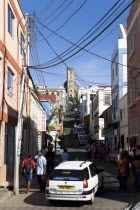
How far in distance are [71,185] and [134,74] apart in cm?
1509

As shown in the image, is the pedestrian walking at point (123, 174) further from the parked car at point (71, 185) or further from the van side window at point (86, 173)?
the van side window at point (86, 173)

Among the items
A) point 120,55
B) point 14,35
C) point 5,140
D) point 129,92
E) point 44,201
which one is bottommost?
point 44,201

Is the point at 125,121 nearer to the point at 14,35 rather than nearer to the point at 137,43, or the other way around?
the point at 137,43

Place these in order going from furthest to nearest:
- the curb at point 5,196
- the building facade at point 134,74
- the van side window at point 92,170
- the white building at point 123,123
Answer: the white building at point 123,123 → the building facade at point 134,74 → the van side window at point 92,170 → the curb at point 5,196

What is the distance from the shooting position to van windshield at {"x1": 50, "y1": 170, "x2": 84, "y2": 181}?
11773 mm

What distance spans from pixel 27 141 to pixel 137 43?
1033cm

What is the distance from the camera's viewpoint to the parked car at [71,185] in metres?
11.4

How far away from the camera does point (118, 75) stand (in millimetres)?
35375

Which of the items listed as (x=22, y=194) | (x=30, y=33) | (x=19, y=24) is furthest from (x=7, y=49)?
(x=22, y=194)

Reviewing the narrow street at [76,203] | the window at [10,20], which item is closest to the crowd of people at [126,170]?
the narrow street at [76,203]

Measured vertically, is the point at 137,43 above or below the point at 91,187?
above

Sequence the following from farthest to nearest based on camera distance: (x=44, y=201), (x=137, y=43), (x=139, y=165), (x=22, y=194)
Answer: (x=137, y=43) → (x=139, y=165) → (x=22, y=194) → (x=44, y=201)

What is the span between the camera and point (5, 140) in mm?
17250

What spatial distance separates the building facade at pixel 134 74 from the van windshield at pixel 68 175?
39.3ft
